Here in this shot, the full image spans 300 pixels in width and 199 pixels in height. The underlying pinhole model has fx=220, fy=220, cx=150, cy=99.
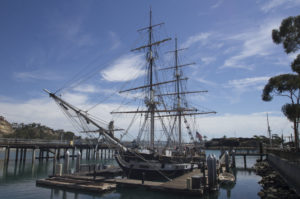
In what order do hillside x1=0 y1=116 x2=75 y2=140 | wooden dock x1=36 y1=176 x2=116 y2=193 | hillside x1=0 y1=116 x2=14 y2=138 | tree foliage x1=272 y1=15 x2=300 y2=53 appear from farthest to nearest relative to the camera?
hillside x1=0 y1=116 x2=14 y2=138, hillside x1=0 y1=116 x2=75 y2=140, wooden dock x1=36 y1=176 x2=116 y2=193, tree foliage x1=272 y1=15 x2=300 y2=53

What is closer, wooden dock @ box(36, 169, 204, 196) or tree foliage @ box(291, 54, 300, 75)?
tree foliage @ box(291, 54, 300, 75)

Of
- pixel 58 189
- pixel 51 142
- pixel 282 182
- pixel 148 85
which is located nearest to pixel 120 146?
pixel 58 189

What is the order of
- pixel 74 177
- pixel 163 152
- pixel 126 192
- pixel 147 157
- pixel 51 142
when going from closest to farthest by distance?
pixel 126 192 < pixel 74 177 < pixel 147 157 < pixel 163 152 < pixel 51 142

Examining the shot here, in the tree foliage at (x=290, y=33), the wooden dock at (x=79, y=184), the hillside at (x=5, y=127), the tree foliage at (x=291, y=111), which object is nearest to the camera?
the tree foliage at (x=290, y=33)

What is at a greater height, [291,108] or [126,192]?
[291,108]

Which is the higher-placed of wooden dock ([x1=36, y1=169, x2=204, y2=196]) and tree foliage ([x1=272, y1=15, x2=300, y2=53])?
tree foliage ([x1=272, y1=15, x2=300, y2=53])

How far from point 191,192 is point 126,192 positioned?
677cm

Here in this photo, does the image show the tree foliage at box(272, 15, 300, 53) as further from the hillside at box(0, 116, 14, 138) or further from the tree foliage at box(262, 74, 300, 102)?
the hillside at box(0, 116, 14, 138)

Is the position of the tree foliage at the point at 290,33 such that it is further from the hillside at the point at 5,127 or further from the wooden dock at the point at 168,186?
the hillside at the point at 5,127

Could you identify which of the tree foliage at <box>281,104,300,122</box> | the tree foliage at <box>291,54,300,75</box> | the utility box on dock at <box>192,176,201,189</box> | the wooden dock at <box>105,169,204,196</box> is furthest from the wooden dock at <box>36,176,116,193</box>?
the tree foliage at <box>281,104,300,122</box>

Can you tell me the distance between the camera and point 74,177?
2475cm

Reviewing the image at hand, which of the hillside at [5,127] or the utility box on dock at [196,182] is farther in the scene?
the hillside at [5,127]

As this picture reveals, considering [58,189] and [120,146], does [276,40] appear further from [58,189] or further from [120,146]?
[58,189]

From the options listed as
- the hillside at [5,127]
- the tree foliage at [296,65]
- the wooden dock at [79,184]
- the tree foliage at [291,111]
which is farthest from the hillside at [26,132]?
the tree foliage at [296,65]
